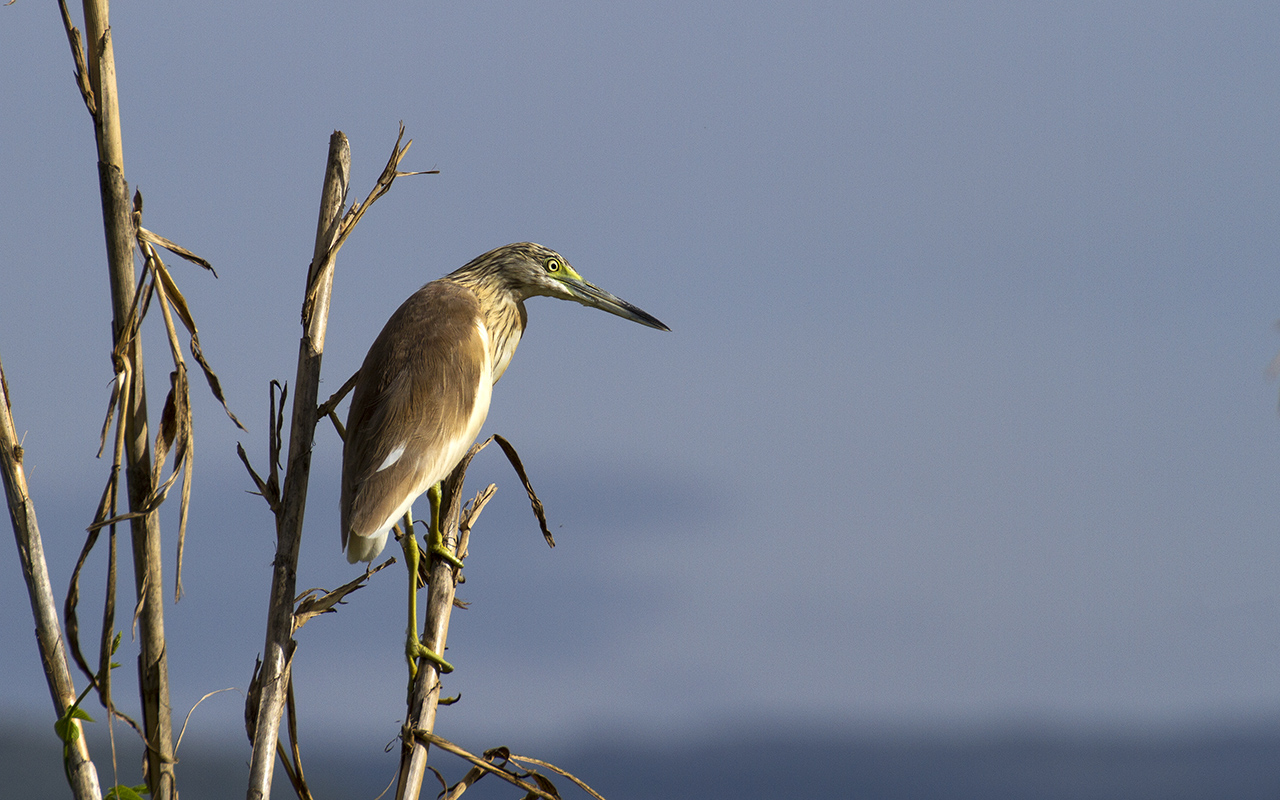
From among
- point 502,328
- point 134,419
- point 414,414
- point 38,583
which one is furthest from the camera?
point 502,328

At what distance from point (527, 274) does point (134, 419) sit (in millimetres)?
1062

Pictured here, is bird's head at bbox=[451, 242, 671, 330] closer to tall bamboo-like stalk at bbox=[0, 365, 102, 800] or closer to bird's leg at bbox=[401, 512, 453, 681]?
bird's leg at bbox=[401, 512, 453, 681]

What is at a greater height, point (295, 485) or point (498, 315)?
point (498, 315)

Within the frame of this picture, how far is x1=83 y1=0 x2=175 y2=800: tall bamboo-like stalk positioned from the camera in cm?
133

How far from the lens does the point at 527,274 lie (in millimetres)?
2311

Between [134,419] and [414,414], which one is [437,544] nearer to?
[414,414]

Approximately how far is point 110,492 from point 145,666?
239 mm

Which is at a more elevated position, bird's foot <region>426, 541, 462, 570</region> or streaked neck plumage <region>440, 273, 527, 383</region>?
streaked neck plumage <region>440, 273, 527, 383</region>

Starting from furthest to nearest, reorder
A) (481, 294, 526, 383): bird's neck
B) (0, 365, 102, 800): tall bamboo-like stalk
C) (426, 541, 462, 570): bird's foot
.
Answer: (481, 294, 526, 383): bird's neck → (426, 541, 462, 570): bird's foot → (0, 365, 102, 800): tall bamboo-like stalk

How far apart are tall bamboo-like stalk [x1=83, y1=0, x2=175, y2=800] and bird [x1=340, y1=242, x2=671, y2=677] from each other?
42cm

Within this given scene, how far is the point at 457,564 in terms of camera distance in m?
2.00

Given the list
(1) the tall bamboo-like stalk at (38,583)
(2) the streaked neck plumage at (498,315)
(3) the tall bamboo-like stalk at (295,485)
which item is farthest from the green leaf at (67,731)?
(2) the streaked neck plumage at (498,315)

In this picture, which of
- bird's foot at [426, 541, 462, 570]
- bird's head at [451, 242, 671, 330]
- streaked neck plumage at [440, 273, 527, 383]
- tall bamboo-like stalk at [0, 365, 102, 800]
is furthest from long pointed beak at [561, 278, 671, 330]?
tall bamboo-like stalk at [0, 365, 102, 800]

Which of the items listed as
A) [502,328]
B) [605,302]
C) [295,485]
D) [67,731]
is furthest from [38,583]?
[605,302]
